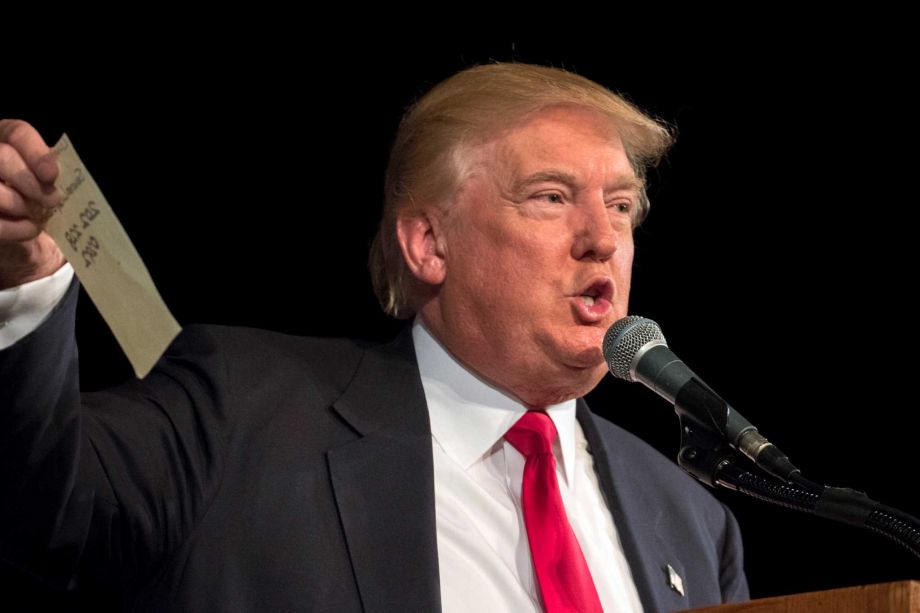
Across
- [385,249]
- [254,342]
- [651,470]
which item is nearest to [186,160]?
[385,249]

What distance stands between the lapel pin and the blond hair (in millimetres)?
817

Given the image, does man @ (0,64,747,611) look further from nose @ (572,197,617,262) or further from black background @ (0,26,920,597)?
black background @ (0,26,920,597)

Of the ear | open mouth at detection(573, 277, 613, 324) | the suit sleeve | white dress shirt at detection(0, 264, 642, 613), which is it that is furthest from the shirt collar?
the suit sleeve

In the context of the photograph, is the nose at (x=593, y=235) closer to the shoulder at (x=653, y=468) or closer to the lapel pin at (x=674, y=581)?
the shoulder at (x=653, y=468)

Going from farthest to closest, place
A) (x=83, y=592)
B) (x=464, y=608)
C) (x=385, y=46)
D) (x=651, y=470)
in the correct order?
(x=385, y=46)
(x=651, y=470)
(x=464, y=608)
(x=83, y=592)

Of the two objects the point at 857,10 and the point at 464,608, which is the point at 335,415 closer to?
the point at 464,608

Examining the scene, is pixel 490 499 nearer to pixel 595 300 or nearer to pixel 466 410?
pixel 466 410

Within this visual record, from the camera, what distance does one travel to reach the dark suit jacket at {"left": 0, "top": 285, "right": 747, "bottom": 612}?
6.21 feet

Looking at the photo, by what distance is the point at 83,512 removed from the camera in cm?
198

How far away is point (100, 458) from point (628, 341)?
87cm

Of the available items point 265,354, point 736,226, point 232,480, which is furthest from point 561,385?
point 736,226

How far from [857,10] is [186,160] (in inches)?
78.1

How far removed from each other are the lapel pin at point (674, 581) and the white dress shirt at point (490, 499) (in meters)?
0.09

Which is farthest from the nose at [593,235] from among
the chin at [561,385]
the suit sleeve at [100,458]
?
the suit sleeve at [100,458]
